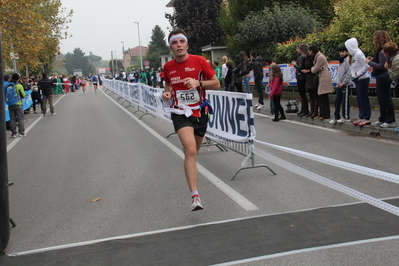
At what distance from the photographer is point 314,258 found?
3633 mm

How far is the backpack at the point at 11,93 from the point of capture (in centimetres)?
1309

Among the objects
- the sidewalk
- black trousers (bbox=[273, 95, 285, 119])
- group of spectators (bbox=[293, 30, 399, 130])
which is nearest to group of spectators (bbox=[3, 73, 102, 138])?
black trousers (bbox=[273, 95, 285, 119])

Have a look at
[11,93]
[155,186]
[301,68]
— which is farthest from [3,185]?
[11,93]

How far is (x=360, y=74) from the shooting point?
9727 mm

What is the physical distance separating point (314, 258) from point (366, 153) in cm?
470

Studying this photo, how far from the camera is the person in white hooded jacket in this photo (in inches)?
384

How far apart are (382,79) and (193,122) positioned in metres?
5.73

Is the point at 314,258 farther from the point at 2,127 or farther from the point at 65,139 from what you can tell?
the point at 65,139

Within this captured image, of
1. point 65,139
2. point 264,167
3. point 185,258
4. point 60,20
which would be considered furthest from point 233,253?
point 60,20

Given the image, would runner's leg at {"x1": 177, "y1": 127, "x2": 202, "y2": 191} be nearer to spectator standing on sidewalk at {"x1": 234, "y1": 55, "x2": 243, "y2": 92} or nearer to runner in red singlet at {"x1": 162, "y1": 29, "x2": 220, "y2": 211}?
runner in red singlet at {"x1": 162, "y1": 29, "x2": 220, "y2": 211}

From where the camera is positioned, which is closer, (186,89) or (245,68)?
(186,89)

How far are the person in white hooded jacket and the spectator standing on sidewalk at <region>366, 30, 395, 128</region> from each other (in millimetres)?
272

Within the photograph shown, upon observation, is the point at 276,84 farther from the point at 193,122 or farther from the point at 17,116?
the point at 17,116

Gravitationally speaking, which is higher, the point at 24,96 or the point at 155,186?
the point at 24,96
